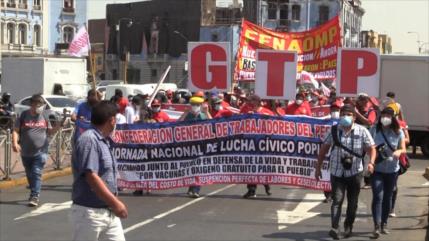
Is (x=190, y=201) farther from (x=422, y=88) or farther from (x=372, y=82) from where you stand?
(x=422, y=88)

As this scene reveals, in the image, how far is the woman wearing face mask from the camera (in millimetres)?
9805

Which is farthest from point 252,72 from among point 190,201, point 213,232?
point 213,232

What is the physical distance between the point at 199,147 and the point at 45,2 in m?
75.7

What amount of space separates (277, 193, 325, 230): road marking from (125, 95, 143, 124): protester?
3.82 meters

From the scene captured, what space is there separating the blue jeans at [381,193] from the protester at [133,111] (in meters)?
6.23

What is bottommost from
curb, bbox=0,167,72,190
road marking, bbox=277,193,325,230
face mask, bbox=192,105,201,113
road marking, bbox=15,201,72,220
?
curb, bbox=0,167,72,190

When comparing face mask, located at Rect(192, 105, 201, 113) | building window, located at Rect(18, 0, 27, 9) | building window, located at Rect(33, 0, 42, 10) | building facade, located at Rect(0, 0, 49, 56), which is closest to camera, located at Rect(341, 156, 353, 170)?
face mask, located at Rect(192, 105, 201, 113)

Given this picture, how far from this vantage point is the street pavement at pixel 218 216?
9.91 m

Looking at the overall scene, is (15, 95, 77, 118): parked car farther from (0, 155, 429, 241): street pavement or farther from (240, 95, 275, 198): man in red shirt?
(240, 95, 275, 198): man in red shirt

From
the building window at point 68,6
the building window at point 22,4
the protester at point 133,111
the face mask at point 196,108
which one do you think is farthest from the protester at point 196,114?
the building window at point 68,6

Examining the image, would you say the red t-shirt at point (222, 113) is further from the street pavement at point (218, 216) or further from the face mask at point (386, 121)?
the face mask at point (386, 121)

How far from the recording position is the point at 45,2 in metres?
85.2

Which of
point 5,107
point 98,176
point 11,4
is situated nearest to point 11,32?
point 11,4

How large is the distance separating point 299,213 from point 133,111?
468cm
